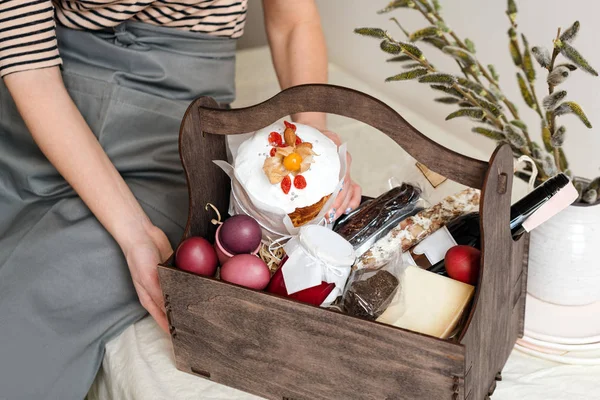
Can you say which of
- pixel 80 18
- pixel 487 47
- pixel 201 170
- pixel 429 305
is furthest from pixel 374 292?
pixel 487 47

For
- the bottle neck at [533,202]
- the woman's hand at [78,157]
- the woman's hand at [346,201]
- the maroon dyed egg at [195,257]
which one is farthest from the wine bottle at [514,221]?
the woman's hand at [78,157]

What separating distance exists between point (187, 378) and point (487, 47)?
3.21 ft

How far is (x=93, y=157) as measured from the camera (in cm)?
92

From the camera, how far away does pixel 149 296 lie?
2.87 feet

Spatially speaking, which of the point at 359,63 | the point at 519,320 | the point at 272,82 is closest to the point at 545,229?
the point at 519,320

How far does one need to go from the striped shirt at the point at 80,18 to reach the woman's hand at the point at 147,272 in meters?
0.28

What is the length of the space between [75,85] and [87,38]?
0.07 m

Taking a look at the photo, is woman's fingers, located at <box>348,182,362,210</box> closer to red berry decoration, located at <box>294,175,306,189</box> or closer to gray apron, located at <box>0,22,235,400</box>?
red berry decoration, located at <box>294,175,306,189</box>

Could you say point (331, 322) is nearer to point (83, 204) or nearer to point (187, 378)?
point (187, 378)

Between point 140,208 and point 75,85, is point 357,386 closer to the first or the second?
point 140,208

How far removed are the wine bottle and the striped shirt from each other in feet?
1.66

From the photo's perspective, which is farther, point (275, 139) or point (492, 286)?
point (275, 139)

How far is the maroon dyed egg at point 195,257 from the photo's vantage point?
76 cm

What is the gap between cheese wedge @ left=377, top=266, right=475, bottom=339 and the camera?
2.23 feet
